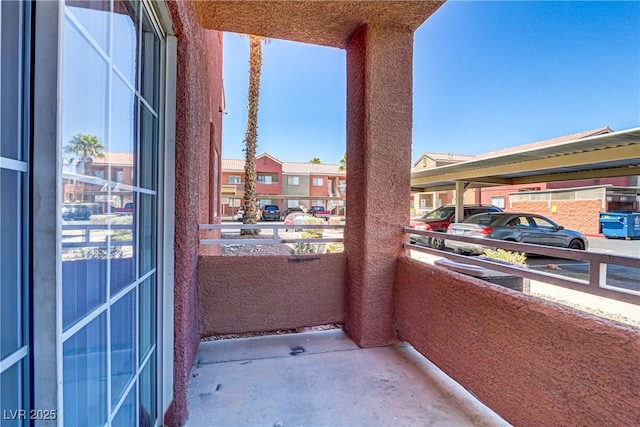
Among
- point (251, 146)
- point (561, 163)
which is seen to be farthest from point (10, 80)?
point (561, 163)

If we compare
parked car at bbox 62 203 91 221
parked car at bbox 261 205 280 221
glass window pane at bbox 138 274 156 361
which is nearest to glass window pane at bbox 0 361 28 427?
parked car at bbox 62 203 91 221

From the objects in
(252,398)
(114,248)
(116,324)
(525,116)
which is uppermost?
(525,116)

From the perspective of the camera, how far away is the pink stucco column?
291cm

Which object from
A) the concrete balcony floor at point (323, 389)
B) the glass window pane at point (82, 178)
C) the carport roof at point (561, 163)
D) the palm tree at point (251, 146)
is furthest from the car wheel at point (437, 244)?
the glass window pane at point (82, 178)

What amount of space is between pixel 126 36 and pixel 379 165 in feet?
7.22

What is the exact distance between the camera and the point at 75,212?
921 mm

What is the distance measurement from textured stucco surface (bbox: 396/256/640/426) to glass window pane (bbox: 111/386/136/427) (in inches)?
83.1

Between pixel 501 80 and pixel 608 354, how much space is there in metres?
13.2

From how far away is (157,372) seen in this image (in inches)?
74.5

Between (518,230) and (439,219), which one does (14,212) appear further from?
(439,219)

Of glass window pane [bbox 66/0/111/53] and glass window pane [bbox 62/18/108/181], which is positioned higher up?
glass window pane [bbox 66/0/111/53]

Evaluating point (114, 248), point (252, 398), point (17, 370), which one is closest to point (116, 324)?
point (114, 248)

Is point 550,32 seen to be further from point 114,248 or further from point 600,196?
point 114,248

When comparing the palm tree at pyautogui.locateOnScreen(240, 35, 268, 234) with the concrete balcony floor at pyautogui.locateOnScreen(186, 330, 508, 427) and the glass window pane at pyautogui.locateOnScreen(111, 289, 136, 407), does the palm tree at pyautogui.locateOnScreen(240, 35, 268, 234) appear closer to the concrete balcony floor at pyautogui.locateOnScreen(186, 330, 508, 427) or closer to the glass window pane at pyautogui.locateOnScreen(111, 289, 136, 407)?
the concrete balcony floor at pyautogui.locateOnScreen(186, 330, 508, 427)
